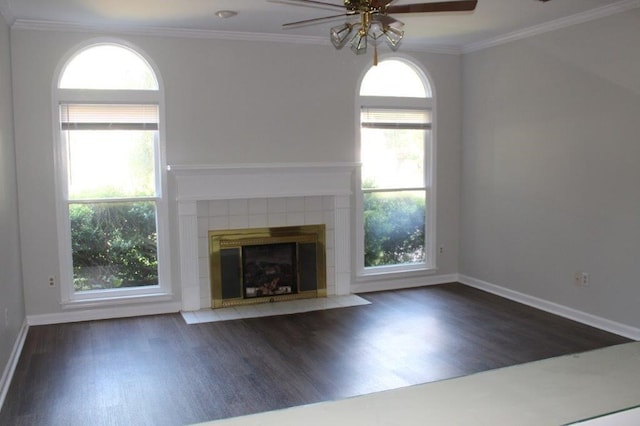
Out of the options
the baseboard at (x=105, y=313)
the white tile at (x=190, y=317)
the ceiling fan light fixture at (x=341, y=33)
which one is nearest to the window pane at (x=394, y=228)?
the white tile at (x=190, y=317)

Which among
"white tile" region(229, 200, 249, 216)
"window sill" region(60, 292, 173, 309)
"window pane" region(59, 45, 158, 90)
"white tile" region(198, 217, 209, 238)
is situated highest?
"window pane" region(59, 45, 158, 90)

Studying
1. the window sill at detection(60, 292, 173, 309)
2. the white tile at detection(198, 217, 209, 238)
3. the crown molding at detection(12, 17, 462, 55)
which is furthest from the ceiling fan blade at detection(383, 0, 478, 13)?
the window sill at detection(60, 292, 173, 309)

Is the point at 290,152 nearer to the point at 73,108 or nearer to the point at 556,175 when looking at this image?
the point at 73,108

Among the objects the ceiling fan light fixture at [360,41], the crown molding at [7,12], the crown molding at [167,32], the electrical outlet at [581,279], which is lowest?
the electrical outlet at [581,279]

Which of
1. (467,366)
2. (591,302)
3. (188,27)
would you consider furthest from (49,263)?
(591,302)

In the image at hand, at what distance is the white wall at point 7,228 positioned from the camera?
3816mm

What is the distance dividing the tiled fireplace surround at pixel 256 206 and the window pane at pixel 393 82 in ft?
2.88

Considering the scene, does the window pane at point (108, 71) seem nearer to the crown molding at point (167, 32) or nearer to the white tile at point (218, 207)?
the crown molding at point (167, 32)

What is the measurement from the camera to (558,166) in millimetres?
5031

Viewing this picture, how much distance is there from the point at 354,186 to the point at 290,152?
0.77m

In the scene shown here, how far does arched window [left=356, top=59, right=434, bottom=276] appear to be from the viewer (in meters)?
5.96

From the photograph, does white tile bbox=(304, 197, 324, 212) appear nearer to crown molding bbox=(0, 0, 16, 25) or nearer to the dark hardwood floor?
the dark hardwood floor

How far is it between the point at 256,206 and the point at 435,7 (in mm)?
3166

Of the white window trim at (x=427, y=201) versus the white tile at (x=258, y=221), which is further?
the white window trim at (x=427, y=201)
